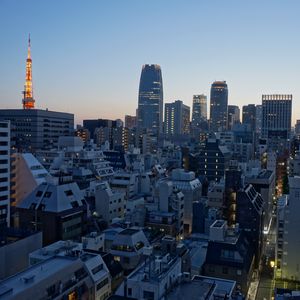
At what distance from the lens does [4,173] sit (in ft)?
152

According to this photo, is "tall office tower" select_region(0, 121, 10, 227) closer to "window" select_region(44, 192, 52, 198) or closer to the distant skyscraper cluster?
the distant skyscraper cluster

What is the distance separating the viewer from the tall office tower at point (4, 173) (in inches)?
1812

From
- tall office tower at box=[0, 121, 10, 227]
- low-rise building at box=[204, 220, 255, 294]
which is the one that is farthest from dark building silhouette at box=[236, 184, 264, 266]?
tall office tower at box=[0, 121, 10, 227]

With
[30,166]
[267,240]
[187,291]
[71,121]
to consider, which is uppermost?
[71,121]

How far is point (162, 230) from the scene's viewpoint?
3950 centimetres

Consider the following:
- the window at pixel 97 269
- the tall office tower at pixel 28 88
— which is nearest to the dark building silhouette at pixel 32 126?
the tall office tower at pixel 28 88

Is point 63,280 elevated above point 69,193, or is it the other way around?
point 69,193

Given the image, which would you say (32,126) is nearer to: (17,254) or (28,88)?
(28,88)

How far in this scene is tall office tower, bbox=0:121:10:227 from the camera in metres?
46.0

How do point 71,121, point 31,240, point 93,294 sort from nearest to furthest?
point 93,294 → point 31,240 → point 71,121

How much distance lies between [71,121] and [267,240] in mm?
90360

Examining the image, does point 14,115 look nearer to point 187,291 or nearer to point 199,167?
point 199,167

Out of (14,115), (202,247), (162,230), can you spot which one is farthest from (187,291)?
(14,115)

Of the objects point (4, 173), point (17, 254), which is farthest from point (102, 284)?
point (4, 173)
